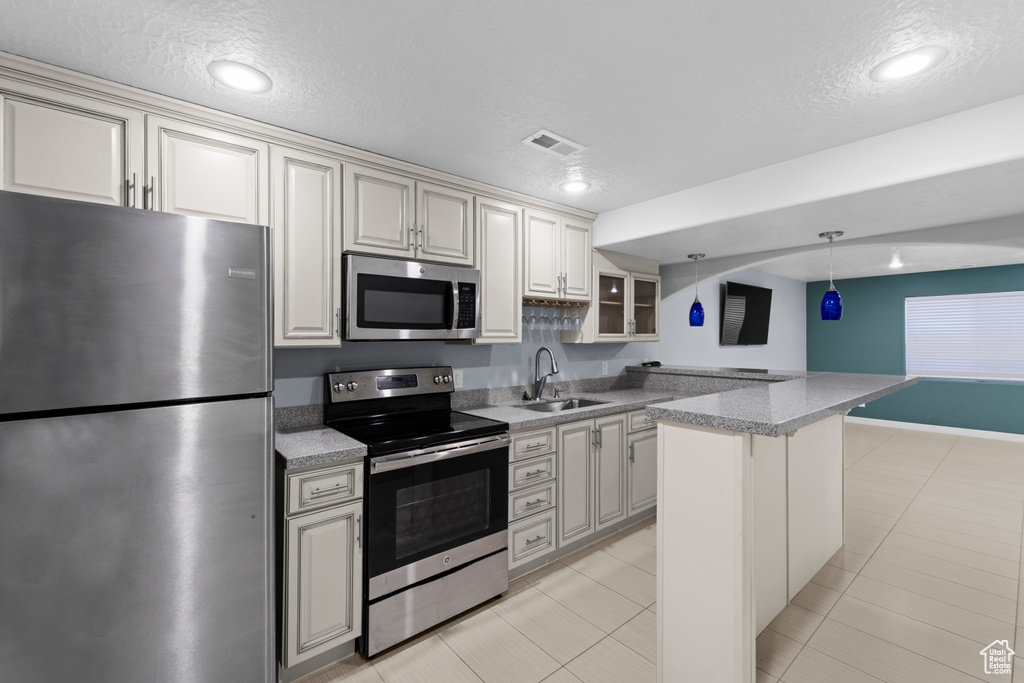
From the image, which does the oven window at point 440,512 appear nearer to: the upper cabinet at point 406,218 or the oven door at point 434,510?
the oven door at point 434,510

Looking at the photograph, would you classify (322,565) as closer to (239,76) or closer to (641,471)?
(239,76)

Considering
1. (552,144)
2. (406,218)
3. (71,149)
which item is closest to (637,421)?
(552,144)

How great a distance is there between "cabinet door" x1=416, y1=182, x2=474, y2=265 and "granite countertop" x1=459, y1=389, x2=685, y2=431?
3.25 feet

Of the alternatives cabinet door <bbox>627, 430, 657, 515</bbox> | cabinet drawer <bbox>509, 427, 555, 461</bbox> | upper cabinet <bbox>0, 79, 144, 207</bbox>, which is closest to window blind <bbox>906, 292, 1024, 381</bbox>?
cabinet door <bbox>627, 430, 657, 515</bbox>

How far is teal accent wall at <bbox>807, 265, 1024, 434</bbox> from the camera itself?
584 centimetres

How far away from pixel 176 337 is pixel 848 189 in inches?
116

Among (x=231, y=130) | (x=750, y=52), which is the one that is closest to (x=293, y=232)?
(x=231, y=130)

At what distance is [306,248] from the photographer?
7.02 ft

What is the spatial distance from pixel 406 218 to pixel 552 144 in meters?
0.87

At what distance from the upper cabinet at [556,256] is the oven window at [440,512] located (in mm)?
1375

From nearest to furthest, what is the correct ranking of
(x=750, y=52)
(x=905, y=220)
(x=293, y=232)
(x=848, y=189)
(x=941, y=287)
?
(x=750, y=52), (x=293, y=232), (x=848, y=189), (x=905, y=220), (x=941, y=287)

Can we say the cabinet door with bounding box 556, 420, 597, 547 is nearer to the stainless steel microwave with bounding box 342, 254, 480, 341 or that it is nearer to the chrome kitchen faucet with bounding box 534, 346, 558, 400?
the chrome kitchen faucet with bounding box 534, 346, 558, 400

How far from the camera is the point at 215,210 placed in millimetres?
1891

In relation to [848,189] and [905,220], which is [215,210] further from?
[905,220]
